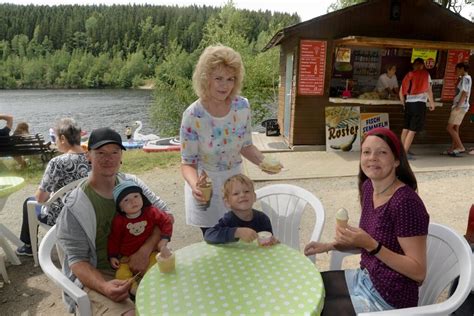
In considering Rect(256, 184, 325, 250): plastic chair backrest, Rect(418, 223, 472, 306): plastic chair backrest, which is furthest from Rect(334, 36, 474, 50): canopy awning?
Rect(418, 223, 472, 306): plastic chair backrest

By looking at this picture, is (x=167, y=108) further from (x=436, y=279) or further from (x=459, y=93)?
(x=436, y=279)

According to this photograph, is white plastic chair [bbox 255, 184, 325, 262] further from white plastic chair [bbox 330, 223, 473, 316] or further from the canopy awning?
the canopy awning

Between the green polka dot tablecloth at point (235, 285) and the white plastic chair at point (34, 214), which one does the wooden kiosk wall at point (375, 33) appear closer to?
the white plastic chair at point (34, 214)

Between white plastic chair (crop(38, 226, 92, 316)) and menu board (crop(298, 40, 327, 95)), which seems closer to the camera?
white plastic chair (crop(38, 226, 92, 316))

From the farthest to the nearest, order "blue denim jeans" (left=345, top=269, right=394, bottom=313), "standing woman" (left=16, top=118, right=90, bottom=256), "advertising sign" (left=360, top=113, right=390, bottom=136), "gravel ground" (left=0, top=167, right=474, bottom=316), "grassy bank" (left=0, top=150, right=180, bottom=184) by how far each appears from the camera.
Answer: "advertising sign" (left=360, top=113, right=390, bottom=136), "grassy bank" (left=0, top=150, right=180, bottom=184), "standing woman" (left=16, top=118, right=90, bottom=256), "gravel ground" (left=0, top=167, right=474, bottom=316), "blue denim jeans" (left=345, top=269, right=394, bottom=313)

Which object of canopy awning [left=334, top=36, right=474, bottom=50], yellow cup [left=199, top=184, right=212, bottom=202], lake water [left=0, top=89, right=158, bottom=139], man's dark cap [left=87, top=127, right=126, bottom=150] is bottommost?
lake water [left=0, top=89, right=158, bottom=139]

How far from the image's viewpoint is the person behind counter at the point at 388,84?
7.90 meters

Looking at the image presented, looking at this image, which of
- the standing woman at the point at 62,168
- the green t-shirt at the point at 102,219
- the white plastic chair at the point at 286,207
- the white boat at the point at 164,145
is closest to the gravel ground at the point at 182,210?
the standing woman at the point at 62,168

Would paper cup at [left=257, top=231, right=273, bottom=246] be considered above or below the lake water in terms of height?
above

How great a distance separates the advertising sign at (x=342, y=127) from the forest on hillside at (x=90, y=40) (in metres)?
59.5

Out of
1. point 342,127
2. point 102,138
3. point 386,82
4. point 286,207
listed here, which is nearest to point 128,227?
point 102,138

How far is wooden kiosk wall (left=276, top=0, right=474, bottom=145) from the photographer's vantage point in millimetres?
7473

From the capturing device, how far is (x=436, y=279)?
2018 millimetres

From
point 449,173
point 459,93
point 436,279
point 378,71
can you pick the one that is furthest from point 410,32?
point 436,279
